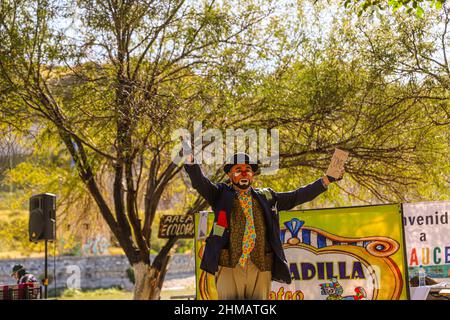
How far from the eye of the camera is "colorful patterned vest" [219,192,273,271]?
230 inches

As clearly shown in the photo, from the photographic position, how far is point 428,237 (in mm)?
Answer: 9031

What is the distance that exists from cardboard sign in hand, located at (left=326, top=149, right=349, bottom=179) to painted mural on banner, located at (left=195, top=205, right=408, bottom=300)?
3.19 metres

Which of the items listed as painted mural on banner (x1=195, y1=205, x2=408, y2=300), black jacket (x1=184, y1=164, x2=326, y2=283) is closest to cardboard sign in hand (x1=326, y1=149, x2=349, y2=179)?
black jacket (x1=184, y1=164, x2=326, y2=283)

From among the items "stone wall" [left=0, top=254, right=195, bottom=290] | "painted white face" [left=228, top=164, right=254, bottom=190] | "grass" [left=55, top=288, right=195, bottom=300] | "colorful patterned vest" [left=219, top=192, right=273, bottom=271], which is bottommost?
"grass" [left=55, top=288, right=195, bottom=300]

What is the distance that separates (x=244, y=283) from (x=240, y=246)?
29 centimetres

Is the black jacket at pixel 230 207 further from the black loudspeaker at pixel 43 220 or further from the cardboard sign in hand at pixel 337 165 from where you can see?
the black loudspeaker at pixel 43 220

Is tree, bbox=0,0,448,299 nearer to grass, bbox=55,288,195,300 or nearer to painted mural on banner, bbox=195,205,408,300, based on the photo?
painted mural on banner, bbox=195,205,408,300

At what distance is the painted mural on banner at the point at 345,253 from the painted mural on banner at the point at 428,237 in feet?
0.36

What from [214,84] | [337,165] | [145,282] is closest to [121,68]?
[214,84]

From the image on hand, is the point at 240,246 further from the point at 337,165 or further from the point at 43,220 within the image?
the point at 43,220

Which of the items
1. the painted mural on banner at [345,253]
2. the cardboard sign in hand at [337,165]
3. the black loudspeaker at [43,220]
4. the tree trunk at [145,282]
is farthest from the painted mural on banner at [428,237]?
the tree trunk at [145,282]

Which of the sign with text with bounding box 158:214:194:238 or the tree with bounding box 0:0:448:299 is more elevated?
the tree with bounding box 0:0:448:299

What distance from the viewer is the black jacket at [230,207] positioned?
5789mm
